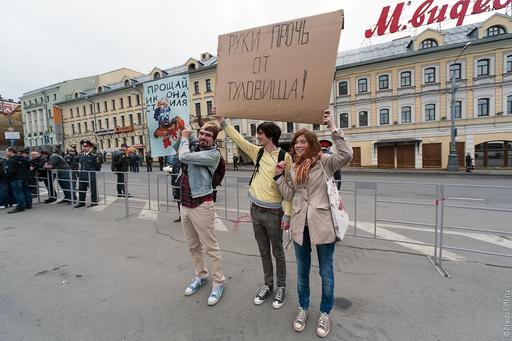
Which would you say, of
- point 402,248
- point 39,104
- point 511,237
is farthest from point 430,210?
point 39,104

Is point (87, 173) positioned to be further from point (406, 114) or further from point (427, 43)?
point (427, 43)

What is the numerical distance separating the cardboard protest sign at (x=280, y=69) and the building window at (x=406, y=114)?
27141mm

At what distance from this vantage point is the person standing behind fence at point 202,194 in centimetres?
288

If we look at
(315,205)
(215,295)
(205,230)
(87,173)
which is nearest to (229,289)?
(215,295)

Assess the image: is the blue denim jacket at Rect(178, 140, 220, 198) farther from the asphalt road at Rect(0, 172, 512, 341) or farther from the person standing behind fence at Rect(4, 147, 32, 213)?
the person standing behind fence at Rect(4, 147, 32, 213)

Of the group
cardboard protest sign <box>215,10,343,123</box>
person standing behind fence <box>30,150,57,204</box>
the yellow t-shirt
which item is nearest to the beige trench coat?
the yellow t-shirt

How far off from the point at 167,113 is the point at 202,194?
179 cm

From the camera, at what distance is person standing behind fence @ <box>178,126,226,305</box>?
9.44ft

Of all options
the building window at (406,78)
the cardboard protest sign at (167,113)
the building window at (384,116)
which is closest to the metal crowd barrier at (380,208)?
the cardboard protest sign at (167,113)

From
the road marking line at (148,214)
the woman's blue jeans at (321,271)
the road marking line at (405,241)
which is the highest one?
the woman's blue jeans at (321,271)

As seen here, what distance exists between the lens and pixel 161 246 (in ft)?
15.1

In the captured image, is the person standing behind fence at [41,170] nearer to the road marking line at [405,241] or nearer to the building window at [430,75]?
the road marking line at [405,241]

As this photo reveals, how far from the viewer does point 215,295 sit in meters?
2.91

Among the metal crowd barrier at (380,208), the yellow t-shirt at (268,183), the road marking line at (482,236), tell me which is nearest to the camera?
the yellow t-shirt at (268,183)
